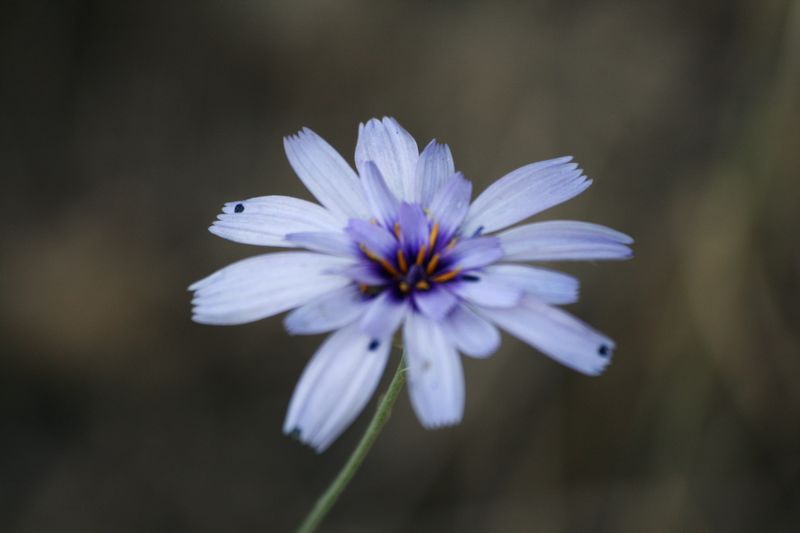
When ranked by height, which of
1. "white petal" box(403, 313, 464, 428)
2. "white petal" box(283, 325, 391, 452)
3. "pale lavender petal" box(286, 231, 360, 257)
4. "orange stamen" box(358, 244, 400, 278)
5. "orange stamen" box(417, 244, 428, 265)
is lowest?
"white petal" box(283, 325, 391, 452)

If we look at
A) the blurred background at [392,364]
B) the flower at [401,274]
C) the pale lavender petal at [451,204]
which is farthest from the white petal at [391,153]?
the blurred background at [392,364]

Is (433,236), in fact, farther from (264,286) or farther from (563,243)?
(264,286)

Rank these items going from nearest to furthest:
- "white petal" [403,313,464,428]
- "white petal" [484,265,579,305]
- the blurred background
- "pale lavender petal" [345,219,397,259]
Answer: "white petal" [403,313,464,428]
"white petal" [484,265,579,305]
"pale lavender petal" [345,219,397,259]
the blurred background

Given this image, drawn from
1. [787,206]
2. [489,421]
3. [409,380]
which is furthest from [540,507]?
[409,380]

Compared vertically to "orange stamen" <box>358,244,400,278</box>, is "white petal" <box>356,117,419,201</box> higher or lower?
higher

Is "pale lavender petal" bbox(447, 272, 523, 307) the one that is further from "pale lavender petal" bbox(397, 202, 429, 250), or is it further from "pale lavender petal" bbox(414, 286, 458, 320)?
"pale lavender petal" bbox(397, 202, 429, 250)

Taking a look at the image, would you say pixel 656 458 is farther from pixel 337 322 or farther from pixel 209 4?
pixel 209 4

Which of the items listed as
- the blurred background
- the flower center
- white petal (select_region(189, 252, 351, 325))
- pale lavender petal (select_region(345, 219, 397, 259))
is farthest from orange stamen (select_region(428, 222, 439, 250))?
the blurred background

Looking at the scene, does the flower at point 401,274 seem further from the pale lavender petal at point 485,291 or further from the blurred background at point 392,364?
the blurred background at point 392,364
